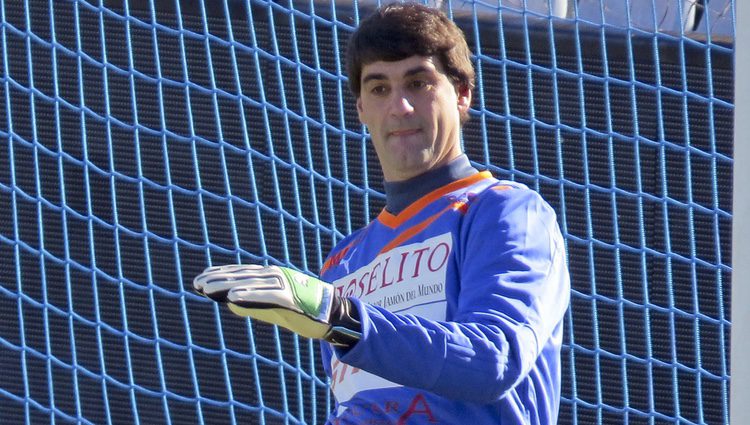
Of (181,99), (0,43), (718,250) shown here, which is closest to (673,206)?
(718,250)

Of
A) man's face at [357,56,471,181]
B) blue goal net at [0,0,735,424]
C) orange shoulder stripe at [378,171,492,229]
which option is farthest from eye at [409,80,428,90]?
blue goal net at [0,0,735,424]

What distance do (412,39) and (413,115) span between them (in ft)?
0.32

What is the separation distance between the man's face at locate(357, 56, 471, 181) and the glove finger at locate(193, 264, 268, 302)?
475 millimetres

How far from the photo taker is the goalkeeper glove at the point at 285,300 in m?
1.17

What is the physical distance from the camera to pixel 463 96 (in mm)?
1729

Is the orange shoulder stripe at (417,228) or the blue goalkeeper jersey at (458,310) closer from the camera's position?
the blue goalkeeper jersey at (458,310)

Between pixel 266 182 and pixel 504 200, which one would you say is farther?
pixel 266 182

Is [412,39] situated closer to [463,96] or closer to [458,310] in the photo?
[463,96]

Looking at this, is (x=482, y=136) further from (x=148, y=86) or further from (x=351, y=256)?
(x=351, y=256)

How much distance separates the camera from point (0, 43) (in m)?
2.97

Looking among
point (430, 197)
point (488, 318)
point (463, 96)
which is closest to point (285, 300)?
point (488, 318)

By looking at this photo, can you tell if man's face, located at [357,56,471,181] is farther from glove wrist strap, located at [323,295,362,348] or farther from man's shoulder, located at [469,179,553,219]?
glove wrist strap, located at [323,295,362,348]

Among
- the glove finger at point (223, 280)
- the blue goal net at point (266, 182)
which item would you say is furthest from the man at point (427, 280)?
the blue goal net at point (266, 182)

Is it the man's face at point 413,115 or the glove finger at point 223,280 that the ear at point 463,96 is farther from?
the glove finger at point 223,280
